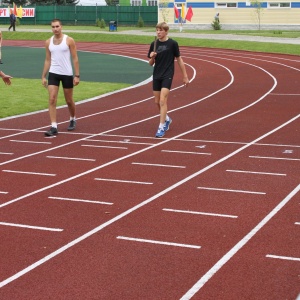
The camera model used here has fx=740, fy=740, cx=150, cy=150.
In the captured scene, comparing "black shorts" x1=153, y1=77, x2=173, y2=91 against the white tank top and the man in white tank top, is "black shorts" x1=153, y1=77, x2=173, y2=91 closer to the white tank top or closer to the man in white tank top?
the man in white tank top

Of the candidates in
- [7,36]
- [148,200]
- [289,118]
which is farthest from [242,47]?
[148,200]

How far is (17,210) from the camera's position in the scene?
7.81 meters

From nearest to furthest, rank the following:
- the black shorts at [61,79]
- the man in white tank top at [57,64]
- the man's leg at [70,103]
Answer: the man in white tank top at [57,64], the black shorts at [61,79], the man's leg at [70,103]

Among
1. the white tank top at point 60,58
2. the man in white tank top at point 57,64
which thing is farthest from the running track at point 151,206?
the white tank top at point 60,58

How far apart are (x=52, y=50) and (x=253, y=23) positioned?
51035 millimetres

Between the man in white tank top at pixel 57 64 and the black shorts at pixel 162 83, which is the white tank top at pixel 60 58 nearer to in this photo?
the man in white tank top at pixel 57 64

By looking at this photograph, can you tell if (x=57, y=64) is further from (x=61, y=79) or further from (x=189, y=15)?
(x=189, y=15)

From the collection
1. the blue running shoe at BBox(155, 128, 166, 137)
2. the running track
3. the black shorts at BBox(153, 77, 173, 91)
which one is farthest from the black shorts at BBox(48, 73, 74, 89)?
the blue running shoe at BBox(155, 128, 166, 137)

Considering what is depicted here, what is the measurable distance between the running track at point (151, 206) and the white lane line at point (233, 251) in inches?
0.4

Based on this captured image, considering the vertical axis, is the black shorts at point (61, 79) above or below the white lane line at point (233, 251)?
above

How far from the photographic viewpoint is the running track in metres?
5.71

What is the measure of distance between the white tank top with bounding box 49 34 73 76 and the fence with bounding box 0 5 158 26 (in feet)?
189

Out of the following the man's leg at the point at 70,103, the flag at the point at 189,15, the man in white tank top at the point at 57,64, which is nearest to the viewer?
the man in white tank top at the point at 57,64

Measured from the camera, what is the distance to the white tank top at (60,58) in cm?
1260
